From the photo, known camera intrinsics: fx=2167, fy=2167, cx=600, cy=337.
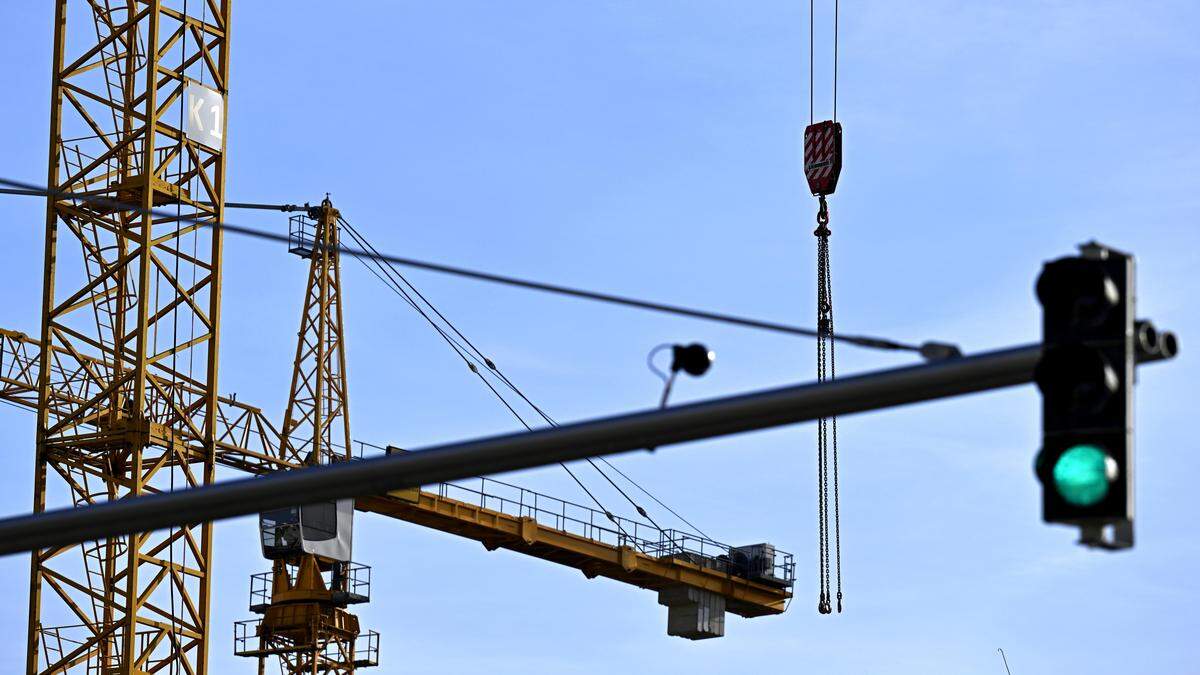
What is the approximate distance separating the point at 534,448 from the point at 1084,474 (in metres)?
3.12

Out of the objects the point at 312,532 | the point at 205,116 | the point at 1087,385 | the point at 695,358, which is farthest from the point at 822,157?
the point at 1087,385

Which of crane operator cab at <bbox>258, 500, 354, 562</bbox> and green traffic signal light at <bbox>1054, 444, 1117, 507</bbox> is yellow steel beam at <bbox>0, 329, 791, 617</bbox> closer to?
crane operator cab at <bbox>258, 500, 354, 562</bbox>

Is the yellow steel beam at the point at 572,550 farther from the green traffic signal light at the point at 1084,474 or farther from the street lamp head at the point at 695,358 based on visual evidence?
the green traffic signal light at the point at 1084,474

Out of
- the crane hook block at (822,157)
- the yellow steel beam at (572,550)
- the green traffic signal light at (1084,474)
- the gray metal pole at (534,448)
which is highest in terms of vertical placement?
the crane hook block at (822,157)

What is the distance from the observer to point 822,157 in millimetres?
55281

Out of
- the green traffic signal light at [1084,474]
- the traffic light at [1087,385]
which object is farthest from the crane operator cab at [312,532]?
the green traffic signal light at [1084,474]

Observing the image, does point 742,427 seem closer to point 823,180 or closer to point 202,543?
point 823,180

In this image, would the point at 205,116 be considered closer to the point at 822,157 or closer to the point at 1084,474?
the point at 822,157

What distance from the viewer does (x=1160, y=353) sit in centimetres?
1025

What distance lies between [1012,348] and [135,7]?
50039mm

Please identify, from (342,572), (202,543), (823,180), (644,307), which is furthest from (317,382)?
(644,307)

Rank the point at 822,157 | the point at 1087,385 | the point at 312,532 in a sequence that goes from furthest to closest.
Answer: the point at 312,532 → the point at 822,157 → the point at 1087,385

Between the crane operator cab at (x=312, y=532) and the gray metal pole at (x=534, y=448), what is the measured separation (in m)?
57.0

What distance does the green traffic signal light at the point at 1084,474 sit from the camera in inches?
388
